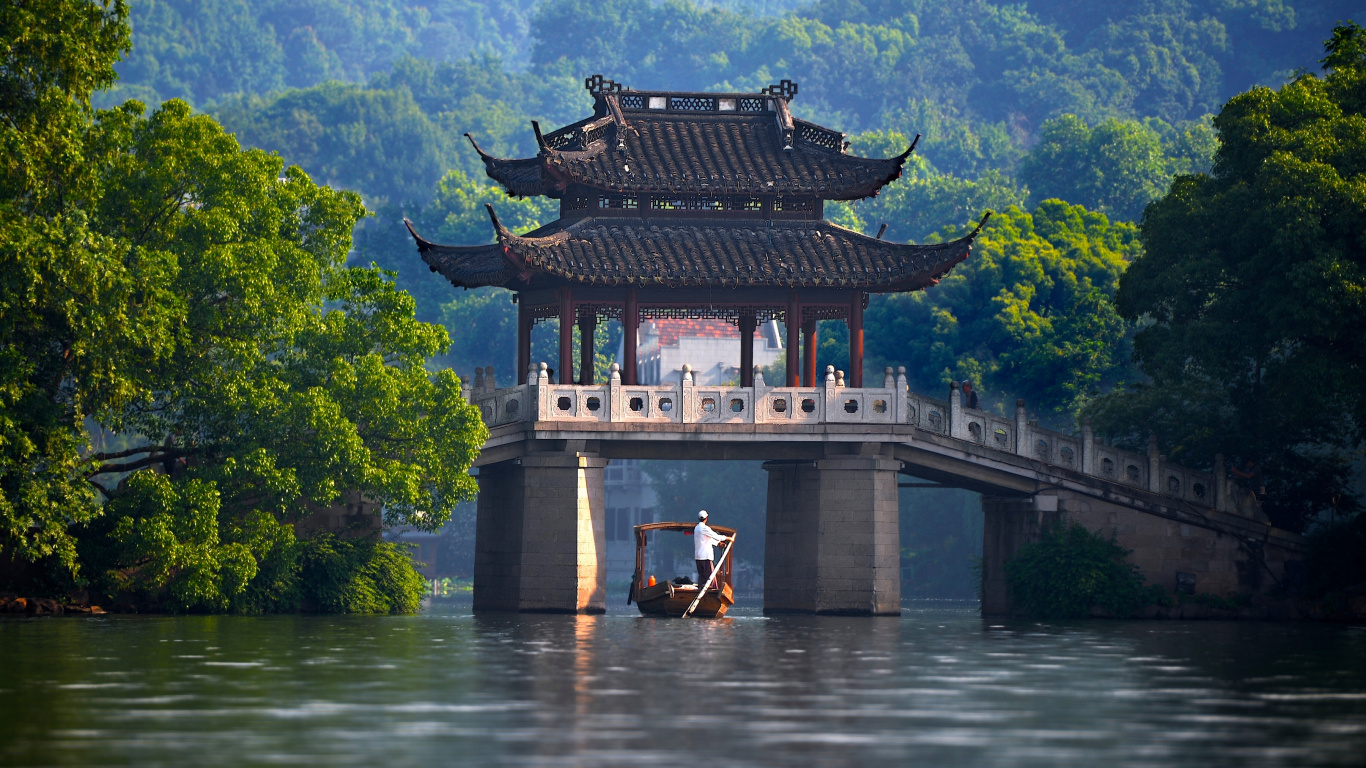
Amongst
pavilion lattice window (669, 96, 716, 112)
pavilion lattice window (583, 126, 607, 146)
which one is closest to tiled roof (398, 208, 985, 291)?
pavilion lattice window (583, 126, 607, 146)

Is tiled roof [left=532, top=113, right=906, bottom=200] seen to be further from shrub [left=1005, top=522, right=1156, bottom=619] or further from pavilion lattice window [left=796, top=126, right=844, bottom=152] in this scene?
shrub [left=1005, top=522, right=1156, bottom=619]

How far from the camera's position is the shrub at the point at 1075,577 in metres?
→ 48.5

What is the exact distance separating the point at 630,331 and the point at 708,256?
3015 mm

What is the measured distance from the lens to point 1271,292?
46938 millimetres

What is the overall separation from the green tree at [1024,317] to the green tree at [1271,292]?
14662mm

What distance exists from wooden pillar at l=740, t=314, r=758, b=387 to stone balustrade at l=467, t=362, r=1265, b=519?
2.36m

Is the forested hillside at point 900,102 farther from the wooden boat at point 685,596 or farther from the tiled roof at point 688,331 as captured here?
the wooden boat at point 685,596

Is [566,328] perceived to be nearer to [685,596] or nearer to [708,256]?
Answer: [708,256]

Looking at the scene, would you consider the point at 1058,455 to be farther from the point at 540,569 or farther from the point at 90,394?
the point at 90,394

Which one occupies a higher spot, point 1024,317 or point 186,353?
point 1024,317

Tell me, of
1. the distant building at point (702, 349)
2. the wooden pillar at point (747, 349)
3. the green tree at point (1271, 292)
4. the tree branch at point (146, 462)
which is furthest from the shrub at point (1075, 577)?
the distant building at point (702, 349)

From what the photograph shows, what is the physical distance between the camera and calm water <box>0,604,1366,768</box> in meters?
19.8

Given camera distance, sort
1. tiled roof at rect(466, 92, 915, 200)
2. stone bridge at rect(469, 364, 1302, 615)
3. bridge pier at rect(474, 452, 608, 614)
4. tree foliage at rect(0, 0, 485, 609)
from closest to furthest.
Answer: tree foliage at rect(0, 0, 485, 609) < bridge pier at rect(474, 452, 608, 614) < stone bridge at rect(469, 364, 1302, 615) < tiled roof at rect(466, 92, 915, 200)

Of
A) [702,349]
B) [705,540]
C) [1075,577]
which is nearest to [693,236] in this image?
[705,540]
